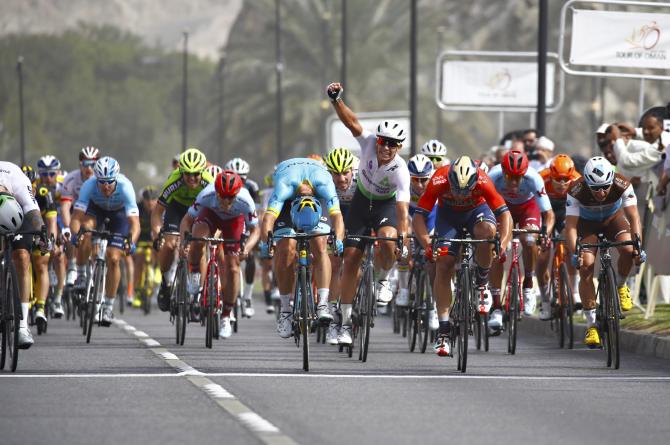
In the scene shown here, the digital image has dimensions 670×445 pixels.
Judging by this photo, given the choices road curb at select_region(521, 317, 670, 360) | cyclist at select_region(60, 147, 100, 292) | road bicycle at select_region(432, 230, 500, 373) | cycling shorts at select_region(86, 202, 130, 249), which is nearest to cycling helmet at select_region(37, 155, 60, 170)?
cyclist at select_region(60, 147, 100, 292)

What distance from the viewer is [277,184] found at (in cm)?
1470

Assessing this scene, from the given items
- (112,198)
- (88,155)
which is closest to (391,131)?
(112,198)

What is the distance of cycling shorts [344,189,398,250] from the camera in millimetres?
15344

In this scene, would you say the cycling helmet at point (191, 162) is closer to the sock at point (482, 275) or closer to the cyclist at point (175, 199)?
the cyclist at point (175, 199)

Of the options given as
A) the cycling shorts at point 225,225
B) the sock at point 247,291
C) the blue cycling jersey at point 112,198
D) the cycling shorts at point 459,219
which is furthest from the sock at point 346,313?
the sock at point 247,291

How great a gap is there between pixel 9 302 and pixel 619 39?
494 inches

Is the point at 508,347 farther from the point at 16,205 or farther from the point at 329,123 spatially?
the point at 329,123

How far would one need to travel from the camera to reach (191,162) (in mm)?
17359

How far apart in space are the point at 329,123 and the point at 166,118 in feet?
303

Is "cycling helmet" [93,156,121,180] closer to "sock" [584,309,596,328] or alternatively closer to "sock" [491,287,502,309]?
Answer: "sock" [491,287,502,309]

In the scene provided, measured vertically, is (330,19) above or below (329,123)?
above

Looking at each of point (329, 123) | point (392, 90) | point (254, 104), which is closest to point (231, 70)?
point (254, 104)

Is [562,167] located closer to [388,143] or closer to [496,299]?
[496,299]

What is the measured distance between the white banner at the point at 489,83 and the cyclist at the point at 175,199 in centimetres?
1533
